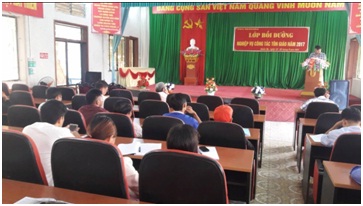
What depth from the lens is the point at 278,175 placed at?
3477 mm

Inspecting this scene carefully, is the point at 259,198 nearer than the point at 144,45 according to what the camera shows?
Yes

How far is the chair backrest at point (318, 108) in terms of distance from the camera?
4035 mm

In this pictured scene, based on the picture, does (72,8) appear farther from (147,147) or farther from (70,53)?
(147,147)

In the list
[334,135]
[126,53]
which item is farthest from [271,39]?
[334,135]

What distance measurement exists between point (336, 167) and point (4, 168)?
2015mm

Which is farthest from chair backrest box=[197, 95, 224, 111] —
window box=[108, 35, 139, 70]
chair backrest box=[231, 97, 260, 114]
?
window box=[108, 35, 139, 70]

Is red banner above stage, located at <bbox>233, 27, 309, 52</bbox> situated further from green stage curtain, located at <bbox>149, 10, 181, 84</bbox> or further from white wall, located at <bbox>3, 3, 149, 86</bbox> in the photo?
white wall, located at <bbox>3, 3, 149, 86</bbox>

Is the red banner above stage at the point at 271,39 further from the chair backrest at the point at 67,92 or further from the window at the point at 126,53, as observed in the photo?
the chair backrest at the point at 67,92

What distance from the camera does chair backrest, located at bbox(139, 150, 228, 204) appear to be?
4.79 feet

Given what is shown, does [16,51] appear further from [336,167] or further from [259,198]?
[336,167]

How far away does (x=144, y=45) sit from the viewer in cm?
1230

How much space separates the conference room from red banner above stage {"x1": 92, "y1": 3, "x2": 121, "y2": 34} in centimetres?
3

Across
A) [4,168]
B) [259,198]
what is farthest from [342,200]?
[4,168]

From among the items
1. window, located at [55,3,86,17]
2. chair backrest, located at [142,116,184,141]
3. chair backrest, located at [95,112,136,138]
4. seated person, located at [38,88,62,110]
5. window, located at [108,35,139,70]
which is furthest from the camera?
window, located at [108,35,139,70]
